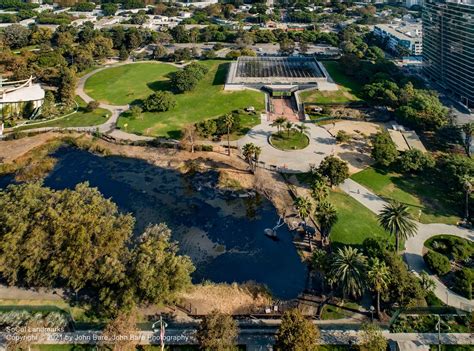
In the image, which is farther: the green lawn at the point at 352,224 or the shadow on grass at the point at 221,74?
the shadow on grass at the point at 221,74

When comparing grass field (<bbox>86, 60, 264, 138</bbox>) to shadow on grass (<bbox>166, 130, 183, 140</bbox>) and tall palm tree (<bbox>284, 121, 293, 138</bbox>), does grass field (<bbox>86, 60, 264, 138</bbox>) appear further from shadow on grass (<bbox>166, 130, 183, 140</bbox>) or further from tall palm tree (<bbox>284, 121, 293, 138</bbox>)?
tall palm tree (<bbox>284, 121, 293, 138</bbox>)

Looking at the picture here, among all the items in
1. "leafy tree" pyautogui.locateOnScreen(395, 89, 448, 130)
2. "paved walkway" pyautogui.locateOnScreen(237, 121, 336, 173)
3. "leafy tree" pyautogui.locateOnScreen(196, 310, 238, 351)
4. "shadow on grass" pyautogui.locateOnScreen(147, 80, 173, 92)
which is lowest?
"leafy tree" pyautogui.locateOnScreen(196, 310, 238, 351)

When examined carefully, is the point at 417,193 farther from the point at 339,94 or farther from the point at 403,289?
the point at 339,94

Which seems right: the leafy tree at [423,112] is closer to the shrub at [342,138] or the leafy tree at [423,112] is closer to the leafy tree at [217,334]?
the shrub at [342,138]

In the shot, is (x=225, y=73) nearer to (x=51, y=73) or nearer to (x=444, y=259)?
(x=51, y=73)

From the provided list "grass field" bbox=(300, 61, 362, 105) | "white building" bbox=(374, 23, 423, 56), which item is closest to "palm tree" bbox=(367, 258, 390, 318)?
"grass field" bbox=(300, 61, 362, 105)

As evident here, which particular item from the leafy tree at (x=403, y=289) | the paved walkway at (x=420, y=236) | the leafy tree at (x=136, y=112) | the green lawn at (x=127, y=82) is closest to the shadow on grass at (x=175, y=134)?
the leafy tree at (x=136, y=112)
